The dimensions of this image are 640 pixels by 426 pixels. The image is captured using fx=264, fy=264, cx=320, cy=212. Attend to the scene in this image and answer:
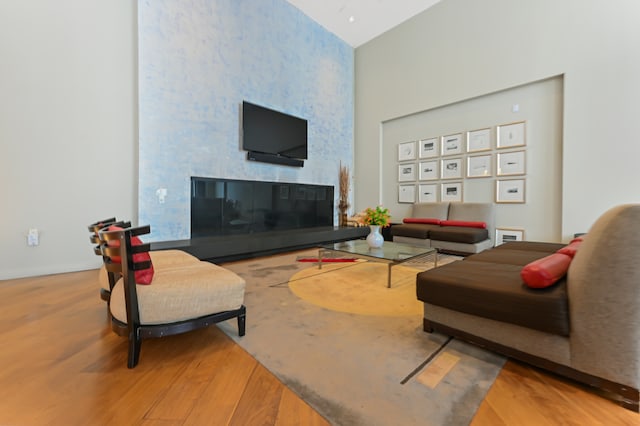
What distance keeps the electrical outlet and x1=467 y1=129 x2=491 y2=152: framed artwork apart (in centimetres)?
602

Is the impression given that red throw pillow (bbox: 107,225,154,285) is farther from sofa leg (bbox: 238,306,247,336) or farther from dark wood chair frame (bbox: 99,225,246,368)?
sofa leg (bbox: 238,306,247,336)

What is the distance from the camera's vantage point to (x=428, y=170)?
201 inches

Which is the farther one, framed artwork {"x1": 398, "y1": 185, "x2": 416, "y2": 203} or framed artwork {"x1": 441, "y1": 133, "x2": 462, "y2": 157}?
framed artwork {"x1": 398, "y1": 185, "x2": 416, "y2": 203}

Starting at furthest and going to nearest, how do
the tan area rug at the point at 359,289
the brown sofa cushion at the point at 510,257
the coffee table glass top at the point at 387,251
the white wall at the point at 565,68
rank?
1. the white wall at the point at 565,68
2. the coffee table glass top at the point at 387,251
3. the tan area rug at the point at 359,289
4. the brown sofa cushion at the point at 510,257

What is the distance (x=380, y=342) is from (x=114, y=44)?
444cm

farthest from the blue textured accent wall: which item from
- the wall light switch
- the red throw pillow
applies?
the red throw pillow

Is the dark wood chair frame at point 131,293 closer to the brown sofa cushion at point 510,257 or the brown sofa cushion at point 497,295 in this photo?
the brown sofa cushion at point 497,295

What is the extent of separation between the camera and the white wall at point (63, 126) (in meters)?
2.76

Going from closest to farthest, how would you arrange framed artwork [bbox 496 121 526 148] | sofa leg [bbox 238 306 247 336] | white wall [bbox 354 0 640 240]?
sofa leg [bbox 238 306 247 336] < white wall [bbox 354 0 640 240] < framed artwork [bbox 496 121 526 148]

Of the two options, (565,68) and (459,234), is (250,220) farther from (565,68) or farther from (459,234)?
(565,68)

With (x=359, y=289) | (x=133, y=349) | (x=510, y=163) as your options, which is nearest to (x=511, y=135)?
(x=510, y=163)

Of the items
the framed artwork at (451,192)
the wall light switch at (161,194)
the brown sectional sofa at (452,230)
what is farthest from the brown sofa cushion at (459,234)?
the wall light switch at (161,194)

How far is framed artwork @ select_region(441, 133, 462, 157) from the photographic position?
184 inches

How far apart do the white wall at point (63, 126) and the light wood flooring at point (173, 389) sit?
167cm
